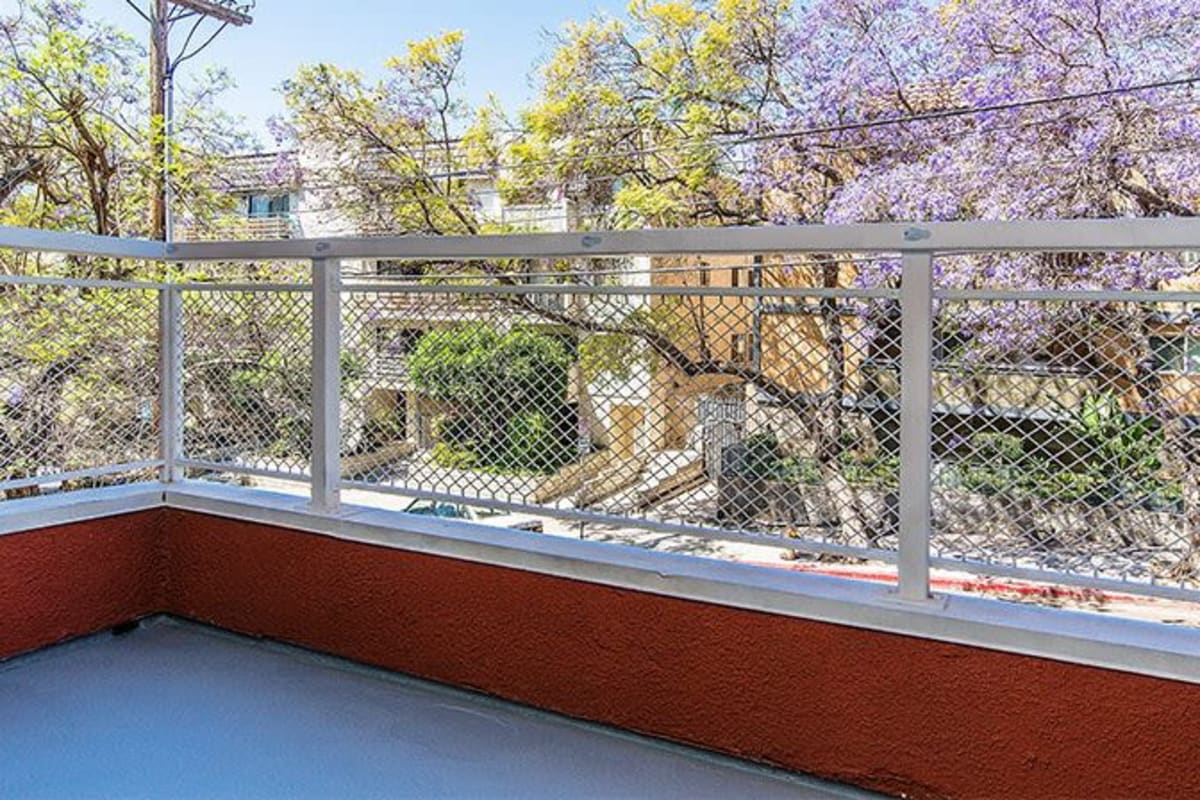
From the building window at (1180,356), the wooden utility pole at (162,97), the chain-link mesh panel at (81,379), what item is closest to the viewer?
the building window at (1180,356)

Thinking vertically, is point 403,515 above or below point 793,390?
below

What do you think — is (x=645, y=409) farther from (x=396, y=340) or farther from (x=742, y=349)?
(x=396, y=340)

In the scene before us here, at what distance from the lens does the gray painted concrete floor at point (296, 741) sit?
1661mm

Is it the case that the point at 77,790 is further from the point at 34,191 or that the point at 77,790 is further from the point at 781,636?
the point at 34,191

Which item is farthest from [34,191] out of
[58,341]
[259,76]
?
[58,341]

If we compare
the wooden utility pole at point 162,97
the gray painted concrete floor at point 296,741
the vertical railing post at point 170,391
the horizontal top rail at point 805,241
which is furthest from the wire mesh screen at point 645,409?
the wooden utility pole at point 162,97

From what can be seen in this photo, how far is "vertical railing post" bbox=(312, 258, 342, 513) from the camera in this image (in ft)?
7.34

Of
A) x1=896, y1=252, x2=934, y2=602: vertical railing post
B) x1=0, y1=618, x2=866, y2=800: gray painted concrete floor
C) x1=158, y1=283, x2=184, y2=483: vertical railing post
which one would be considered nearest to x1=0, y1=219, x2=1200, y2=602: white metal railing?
x1=896, y1=252, x2=934, y2=602: vertical railing post

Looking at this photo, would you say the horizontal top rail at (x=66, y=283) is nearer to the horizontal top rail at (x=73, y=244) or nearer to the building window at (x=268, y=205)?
the horizontal top rail at (x=73, y=244)

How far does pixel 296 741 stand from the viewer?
1.85m

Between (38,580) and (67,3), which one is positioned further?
(67,3)

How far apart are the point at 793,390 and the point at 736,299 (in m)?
0.37

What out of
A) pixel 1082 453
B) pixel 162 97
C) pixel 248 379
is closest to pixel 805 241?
pixel 1082 453

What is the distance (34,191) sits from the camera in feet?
30.1
